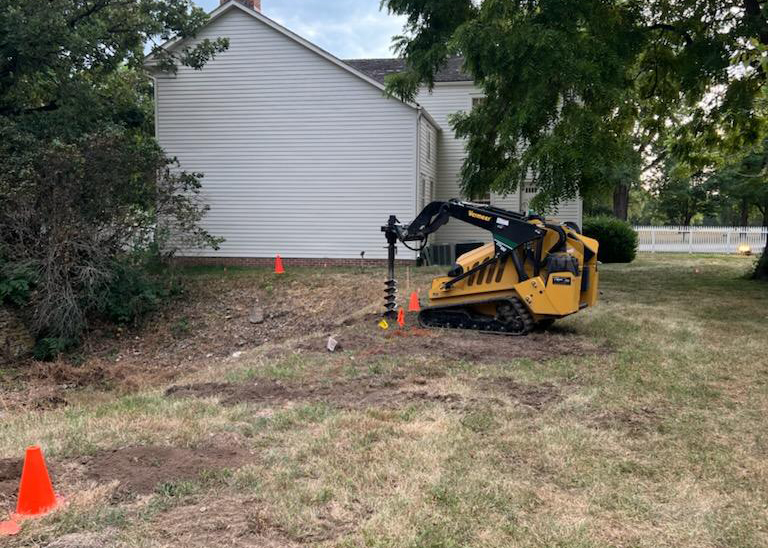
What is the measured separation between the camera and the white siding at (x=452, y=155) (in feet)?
71.4

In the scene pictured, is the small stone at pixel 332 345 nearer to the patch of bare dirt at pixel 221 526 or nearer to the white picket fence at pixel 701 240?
the patch of bare dirt at pixel 221 526

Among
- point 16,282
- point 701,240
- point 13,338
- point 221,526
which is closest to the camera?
point 221,526

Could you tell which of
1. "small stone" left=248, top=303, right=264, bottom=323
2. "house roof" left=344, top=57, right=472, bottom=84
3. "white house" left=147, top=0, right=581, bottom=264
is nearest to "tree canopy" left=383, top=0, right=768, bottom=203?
"white house" left=147, top=0, right=581, bottom=264

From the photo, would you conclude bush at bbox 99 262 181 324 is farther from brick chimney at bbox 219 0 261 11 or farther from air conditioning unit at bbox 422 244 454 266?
brick chimney at bbox 219 0 261 11

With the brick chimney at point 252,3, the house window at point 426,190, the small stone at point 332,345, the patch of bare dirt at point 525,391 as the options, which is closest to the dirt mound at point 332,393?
the patch of bare dirt at point 525,391

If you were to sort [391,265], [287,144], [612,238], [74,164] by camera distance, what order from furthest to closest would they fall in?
[612,238], [287,144], [74,164], [391,265]

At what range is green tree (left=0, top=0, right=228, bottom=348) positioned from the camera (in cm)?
1203

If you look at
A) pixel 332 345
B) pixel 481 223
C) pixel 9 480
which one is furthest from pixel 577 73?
pixel 9 480

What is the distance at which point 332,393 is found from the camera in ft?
20.2

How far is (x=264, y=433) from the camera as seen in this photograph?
4.93 metres

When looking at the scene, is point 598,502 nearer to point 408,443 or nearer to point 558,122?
point 408,443

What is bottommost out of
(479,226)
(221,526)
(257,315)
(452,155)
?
(257,315)

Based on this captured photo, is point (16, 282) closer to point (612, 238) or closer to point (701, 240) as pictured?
point (612, 238)

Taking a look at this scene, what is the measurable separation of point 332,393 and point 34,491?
3065mm
